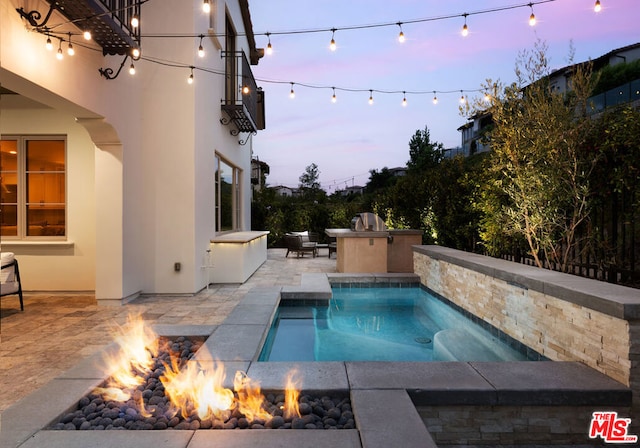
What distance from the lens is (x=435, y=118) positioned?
113 feet

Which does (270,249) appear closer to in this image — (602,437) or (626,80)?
(602,437)

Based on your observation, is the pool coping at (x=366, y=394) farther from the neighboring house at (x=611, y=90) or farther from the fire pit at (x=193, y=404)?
the neighboring house at (x=611, y=90)

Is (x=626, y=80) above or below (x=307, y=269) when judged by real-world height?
above

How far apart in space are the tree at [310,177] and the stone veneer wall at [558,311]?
42690 millimetres

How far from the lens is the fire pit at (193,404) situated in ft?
8.23

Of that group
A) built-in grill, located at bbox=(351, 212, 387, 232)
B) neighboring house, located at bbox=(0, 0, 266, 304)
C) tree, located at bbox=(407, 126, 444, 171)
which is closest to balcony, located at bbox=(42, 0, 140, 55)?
neighboring house, located at bbox=(0, 0, 266, 304)

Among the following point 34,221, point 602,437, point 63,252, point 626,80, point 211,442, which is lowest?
point 602,437

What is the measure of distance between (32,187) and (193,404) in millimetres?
6143

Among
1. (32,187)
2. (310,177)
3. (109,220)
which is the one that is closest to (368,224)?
(109,220)

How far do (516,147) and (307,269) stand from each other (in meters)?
5.99

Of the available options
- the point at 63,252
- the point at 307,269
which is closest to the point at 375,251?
the point at 307,269

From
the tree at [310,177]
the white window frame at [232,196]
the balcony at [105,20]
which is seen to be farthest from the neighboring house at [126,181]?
the tree at [310,177]

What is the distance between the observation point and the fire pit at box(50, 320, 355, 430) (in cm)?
251

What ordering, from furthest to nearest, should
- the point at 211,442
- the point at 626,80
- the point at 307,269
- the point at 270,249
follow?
1. the point at 626,80
2. the point at 270,249
3. the point at 307,269
4. the point at 211,442
